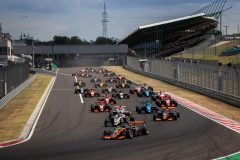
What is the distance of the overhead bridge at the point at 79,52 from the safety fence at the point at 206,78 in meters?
73.9

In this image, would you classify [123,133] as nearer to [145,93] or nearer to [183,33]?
[145,93]

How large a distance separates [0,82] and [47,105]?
3.68 metres

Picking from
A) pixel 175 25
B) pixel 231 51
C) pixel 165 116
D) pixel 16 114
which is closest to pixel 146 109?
pixel 165 116

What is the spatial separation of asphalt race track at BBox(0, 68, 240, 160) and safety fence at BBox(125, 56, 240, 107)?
6.84 meters

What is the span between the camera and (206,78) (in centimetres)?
4178

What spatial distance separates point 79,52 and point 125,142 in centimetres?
11748

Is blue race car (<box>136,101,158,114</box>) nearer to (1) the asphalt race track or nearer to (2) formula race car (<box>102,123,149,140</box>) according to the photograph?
(1) the asphalt race track

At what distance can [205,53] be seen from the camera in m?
74.3

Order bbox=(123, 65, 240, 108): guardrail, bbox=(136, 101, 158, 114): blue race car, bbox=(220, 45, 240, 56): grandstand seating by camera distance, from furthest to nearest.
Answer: bbox=(220, 45, 240, 56): grandstand seating
bbox=(123, 65, 240, 108): guardrail
bbox=(136, 101, 158, 114): blue race car

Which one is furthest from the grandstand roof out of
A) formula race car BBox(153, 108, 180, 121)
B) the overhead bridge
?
formula race car BBox(153, 108, 180, 121)

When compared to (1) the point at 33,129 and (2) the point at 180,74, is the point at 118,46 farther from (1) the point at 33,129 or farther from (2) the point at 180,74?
(1) the point at 33,129

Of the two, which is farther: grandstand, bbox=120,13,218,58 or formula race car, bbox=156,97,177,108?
grandstand, bbox=120,13,218,58

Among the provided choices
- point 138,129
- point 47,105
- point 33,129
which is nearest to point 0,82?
point 47,105

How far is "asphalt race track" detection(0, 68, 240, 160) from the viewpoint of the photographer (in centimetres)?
1806
